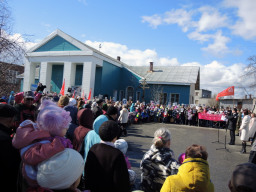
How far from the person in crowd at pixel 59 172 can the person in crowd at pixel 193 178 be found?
43.0 inches

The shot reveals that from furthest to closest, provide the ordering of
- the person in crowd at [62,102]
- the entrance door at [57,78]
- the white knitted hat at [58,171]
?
the entrance door at [57,78]
the person in crowd at [62,102]
the white knitted hat at [58,171]

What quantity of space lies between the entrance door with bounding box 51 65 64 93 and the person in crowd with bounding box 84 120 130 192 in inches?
1050

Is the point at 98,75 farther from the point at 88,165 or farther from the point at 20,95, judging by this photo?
the point at 88,165

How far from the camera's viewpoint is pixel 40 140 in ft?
5.98

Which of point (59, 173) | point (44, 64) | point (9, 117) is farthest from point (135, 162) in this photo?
point (44, 64)

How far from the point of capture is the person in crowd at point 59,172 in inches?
59.4

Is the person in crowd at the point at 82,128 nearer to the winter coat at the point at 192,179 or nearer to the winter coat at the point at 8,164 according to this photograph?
the winter coat at the point at 8,164

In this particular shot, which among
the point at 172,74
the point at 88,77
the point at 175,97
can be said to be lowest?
the point at 175,97

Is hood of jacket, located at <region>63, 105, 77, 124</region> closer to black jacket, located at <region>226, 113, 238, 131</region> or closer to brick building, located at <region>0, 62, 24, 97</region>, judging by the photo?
brick building, located at <region>0, 62, 24, 97</region>

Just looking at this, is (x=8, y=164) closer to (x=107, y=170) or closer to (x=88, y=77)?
(x=107, y=170)

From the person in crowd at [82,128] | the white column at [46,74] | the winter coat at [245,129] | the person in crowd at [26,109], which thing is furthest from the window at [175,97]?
the person in crowd at [82,128]

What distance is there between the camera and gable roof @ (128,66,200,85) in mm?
26873

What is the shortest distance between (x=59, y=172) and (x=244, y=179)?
1.44m

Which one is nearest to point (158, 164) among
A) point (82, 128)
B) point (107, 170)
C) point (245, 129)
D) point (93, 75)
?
point (107, 170)
